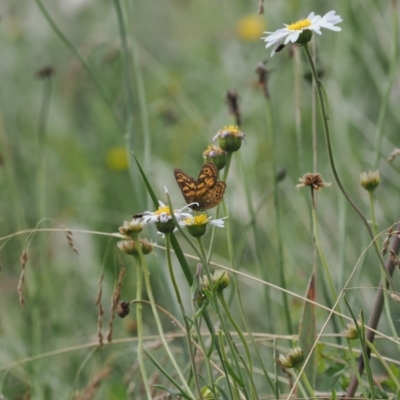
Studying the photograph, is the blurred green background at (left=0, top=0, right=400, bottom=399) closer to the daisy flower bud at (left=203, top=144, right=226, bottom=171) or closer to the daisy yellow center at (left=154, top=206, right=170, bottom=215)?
the daisy flower bud at (left=203, top=144, right=226, bottom=171)

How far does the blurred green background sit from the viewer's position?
1.52 meters

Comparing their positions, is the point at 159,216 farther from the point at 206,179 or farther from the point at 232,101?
the point at 232,101

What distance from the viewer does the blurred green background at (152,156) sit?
1.52 metres

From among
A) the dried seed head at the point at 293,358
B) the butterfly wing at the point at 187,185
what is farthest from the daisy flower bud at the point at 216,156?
the dried seed head at the point at 293,358

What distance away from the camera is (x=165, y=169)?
2.45 meters

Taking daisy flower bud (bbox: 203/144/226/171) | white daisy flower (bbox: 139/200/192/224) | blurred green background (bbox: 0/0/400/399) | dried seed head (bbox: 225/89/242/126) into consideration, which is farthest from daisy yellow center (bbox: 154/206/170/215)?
dried seed head (bbox: 225/89/242/126)

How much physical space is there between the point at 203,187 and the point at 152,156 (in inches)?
68.6

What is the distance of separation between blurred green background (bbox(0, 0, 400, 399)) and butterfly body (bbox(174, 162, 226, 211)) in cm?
32

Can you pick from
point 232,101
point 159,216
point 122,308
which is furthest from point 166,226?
point 232,101

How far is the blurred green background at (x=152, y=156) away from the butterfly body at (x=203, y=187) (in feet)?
1.05

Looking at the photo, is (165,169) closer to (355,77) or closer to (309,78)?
Result: (355,77)

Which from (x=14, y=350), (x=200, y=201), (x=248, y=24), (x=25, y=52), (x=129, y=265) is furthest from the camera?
(x=25, y=52)

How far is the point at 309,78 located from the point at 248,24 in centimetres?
179

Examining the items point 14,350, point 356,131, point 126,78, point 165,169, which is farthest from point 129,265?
point 126,78
